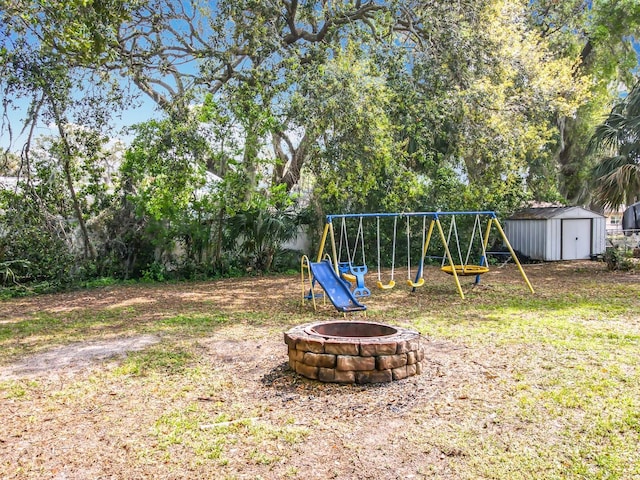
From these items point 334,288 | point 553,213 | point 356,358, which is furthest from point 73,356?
point 553,213

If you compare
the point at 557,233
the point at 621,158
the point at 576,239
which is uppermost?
the point at 621,158

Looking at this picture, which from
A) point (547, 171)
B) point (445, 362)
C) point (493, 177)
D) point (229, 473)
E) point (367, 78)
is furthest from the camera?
point (547, 171)

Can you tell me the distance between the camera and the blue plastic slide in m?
7.33

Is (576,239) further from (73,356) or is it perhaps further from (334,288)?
(73,356)

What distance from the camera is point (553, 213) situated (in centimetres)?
1641

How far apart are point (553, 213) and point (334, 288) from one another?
36.7 feet

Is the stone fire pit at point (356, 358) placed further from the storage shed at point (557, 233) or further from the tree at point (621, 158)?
the storage shed at point (557, 233)

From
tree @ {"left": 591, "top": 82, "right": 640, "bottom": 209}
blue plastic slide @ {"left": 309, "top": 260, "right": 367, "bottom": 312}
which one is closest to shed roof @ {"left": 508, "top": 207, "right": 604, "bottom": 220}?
tree @ {"left": 591, "top": 82, "right": 640, "bottom": 209}

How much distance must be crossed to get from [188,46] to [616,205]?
1095 centimetres

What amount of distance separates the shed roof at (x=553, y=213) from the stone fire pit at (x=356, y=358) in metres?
13.4

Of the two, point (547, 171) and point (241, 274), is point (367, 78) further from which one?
point (547, 171)

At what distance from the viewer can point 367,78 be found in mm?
11438

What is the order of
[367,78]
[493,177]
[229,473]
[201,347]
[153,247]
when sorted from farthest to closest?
1. [493,177]
2. [153,247]
3. [367,78]
4. [201,347]
5. [229,473]

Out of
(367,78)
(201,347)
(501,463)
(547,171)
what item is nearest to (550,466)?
(501,463)
